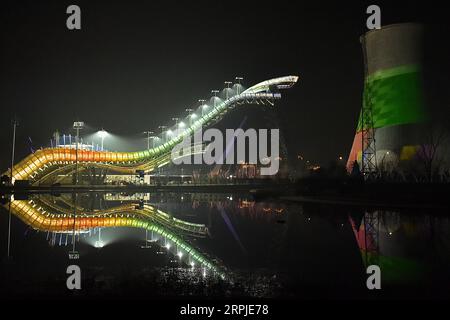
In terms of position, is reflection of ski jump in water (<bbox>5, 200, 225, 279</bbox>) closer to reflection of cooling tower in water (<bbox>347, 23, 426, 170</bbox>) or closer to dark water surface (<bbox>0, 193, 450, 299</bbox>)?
dark water surface (<bbox>0, 193, 450, 299</bbox>)

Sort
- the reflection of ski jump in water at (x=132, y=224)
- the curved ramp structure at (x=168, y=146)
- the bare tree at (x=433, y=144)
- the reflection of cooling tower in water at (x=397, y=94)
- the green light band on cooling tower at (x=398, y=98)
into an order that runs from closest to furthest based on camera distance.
Result: the reflection of ski jump in water at (x=132, y=224) → the bare tree at (x=433, y=144) → the reflection of cooling tower in water at (x=397, y=94) → the green light band on cooling tower at (x=398, y=98) → the curved ramp structure at (x=168, y=146)

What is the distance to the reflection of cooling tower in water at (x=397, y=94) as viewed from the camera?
42344mm

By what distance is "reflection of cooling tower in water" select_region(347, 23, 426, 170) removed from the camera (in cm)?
4234

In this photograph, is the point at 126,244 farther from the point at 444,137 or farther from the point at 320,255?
the point at 444,137

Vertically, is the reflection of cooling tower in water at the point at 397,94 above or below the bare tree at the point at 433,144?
above

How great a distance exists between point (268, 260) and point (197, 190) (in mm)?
38064

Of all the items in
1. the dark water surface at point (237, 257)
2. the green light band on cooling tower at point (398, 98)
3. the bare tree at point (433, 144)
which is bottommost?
the dark water surface at point (237, 257)

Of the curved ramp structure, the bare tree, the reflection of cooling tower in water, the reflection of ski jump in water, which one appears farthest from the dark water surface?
the curved ramp structure

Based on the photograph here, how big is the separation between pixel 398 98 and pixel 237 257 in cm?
3846

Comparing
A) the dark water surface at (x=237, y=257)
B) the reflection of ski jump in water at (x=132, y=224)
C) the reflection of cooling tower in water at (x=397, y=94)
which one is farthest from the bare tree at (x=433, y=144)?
the reflection of ski jump in water at (x=132, y=224)

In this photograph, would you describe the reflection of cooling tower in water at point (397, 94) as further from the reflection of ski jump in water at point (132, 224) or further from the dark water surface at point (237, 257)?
the reflection of ski jump in water at point (132, 224)

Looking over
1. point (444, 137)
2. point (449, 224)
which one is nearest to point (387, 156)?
point (444, 137)

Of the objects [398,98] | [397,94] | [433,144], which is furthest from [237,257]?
[397,94]

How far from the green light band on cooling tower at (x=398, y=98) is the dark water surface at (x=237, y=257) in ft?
84.0
